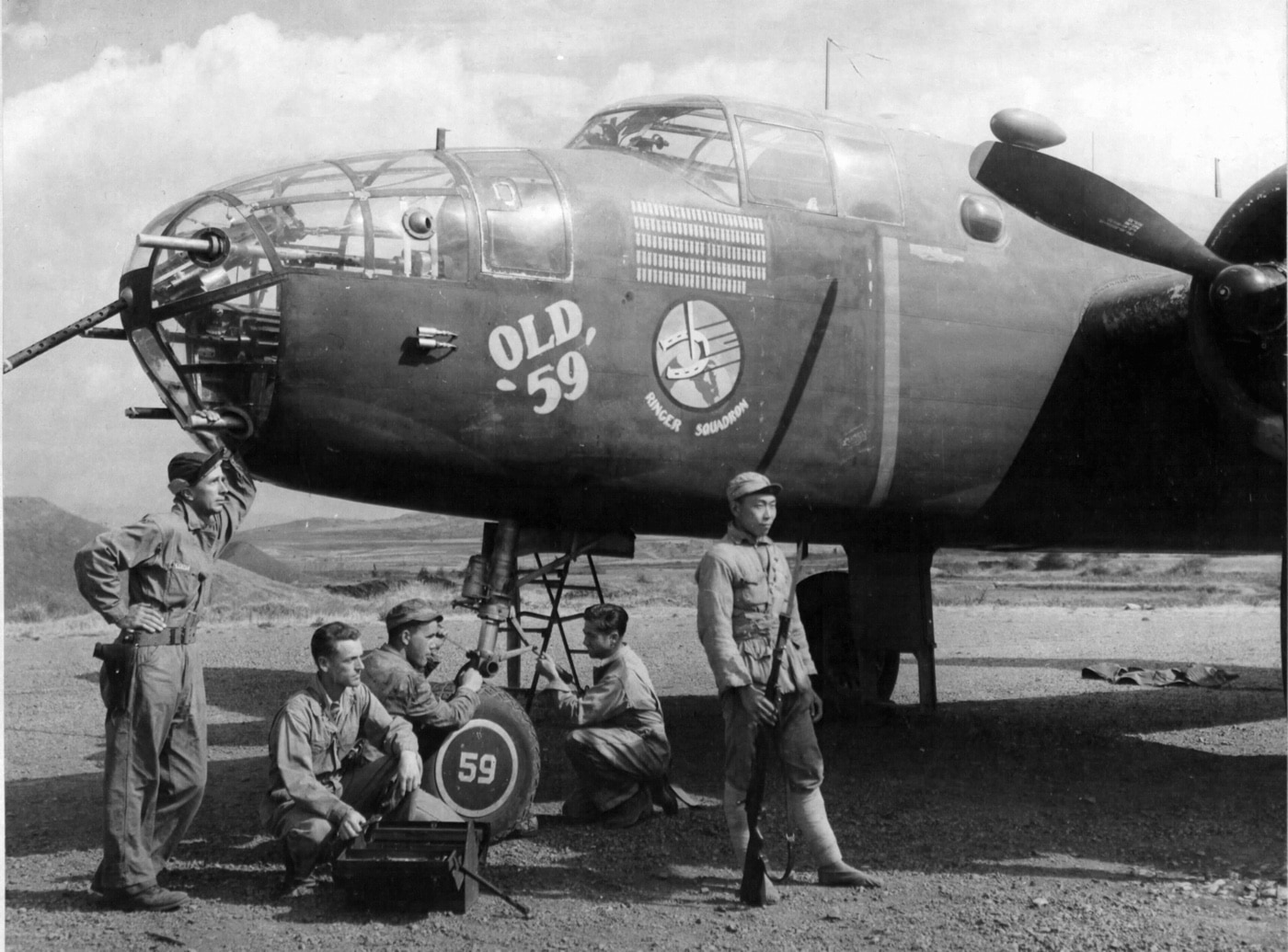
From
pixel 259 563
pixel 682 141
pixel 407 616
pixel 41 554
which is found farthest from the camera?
pixel 259 563

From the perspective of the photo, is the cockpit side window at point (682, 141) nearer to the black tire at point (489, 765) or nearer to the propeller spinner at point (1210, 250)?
the propeller spinner at point (1210, 250)

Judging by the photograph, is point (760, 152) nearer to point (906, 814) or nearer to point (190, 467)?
point (190, 467)

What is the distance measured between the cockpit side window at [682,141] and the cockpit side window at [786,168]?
116 mm

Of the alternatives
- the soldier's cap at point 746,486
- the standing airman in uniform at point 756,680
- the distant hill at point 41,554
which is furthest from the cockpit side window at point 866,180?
the distant hill at point 41,554

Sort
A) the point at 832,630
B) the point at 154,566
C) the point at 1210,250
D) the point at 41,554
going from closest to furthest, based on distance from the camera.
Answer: the point at 154,566, the point at 1210,250, the point at 832,630, the point at 41,554

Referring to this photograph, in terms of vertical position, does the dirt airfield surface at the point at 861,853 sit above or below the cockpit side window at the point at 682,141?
below

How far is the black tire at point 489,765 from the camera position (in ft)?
20.0

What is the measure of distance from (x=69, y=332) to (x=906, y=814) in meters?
4.93

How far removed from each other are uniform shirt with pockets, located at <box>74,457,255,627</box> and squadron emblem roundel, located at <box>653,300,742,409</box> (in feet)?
8.05

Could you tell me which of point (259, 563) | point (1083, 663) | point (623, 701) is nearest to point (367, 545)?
point (259, 563)

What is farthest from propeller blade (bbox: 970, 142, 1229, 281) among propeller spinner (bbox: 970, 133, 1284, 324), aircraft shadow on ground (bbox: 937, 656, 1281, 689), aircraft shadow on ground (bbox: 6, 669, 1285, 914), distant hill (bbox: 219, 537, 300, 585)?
distant hill (bbox: 219, 537, 300, 585)

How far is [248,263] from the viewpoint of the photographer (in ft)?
19.0

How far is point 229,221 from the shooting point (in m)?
5.94

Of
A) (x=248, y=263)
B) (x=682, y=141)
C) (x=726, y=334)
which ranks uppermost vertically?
(x=682, y=141)
